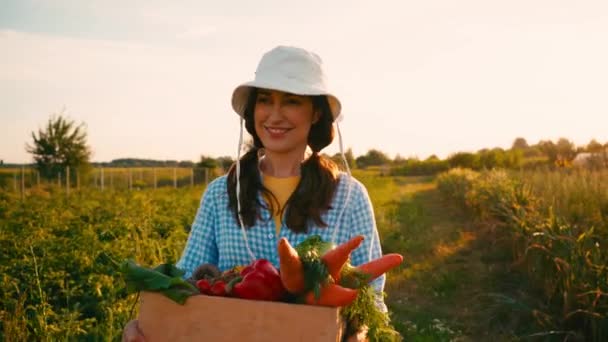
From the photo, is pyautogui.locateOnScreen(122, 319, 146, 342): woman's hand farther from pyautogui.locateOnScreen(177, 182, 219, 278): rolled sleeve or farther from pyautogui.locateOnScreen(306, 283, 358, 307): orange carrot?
pyautogui.locateOnScreen(177, 182, 219, 278): rolled sleeve

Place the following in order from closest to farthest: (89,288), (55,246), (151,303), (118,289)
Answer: (151,303)
(118,289)
(89,288)
(55,246)

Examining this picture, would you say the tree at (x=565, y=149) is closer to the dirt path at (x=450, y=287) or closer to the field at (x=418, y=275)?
the dirt path at (x=450, y=287)

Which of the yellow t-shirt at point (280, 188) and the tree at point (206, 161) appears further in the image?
the tree at point (206, 161)

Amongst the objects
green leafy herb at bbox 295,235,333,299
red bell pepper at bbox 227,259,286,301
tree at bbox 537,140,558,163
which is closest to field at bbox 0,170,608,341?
red bell pepper at bbox 227,259,286,301

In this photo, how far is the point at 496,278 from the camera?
26.1ft

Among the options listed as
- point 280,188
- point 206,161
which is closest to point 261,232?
point 280,188

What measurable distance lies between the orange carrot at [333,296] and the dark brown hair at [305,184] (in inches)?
31.9

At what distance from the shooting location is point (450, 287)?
7742 mm

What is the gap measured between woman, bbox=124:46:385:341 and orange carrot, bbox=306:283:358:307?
0.67 metres

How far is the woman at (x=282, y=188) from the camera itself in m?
2.41

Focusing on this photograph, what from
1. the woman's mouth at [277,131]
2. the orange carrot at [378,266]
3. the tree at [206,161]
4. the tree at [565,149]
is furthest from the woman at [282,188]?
the tree at [206,161]

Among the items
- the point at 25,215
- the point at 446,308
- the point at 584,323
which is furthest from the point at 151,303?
the point at 25,215

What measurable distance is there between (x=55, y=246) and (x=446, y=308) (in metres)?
4.26

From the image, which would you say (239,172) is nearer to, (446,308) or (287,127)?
(287,127)
